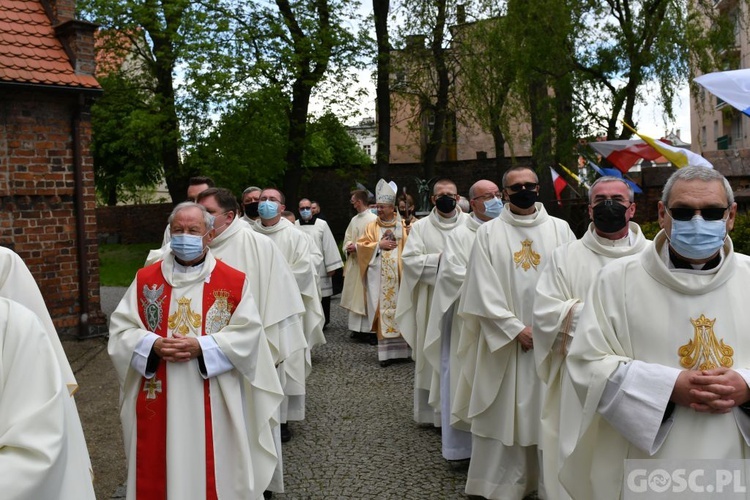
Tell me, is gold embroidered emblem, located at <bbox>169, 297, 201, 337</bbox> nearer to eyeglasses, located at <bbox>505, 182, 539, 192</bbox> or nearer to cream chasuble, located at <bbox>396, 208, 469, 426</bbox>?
eyeglasses, located at <bbox>505, 182, 539, 192</bbox>

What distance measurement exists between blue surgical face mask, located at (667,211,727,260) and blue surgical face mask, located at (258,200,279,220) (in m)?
5.16

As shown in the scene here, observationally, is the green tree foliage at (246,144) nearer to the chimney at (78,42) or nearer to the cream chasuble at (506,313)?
the chimney at (78,42)

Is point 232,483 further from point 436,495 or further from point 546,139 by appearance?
point 546,139

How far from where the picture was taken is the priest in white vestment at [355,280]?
11586mm

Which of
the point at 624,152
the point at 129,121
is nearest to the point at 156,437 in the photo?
the point at 624,152

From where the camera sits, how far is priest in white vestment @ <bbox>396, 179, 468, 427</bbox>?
303 inches

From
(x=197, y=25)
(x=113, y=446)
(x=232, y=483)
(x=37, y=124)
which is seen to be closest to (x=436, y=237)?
(x=113, y=446)

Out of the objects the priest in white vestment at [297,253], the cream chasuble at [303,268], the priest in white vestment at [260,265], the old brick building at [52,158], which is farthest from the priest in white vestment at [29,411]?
the old brick building at [52,158]

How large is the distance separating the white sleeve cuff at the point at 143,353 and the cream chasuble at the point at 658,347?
2230 mm

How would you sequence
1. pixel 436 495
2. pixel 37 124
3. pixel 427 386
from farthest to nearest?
pixel 37 124, pixel 427 386, pixel 436 495

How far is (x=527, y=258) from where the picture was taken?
17.4 feet

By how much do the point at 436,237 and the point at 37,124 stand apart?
5559mm

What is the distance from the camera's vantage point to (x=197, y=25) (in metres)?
18.0

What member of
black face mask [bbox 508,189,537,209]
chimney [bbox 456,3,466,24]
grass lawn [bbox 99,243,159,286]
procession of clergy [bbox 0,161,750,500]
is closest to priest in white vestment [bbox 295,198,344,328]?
procession of clergy [bbox 0,161,750,500]
